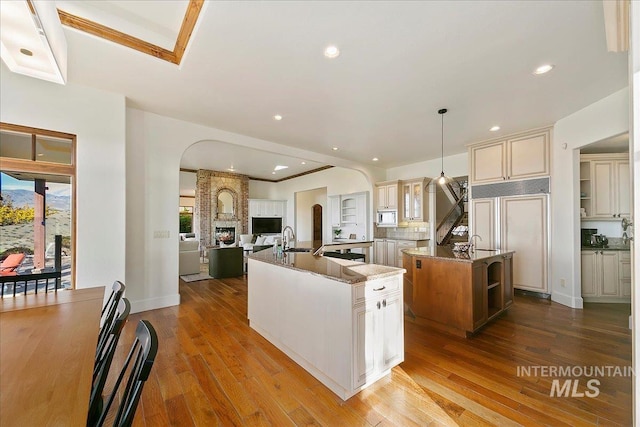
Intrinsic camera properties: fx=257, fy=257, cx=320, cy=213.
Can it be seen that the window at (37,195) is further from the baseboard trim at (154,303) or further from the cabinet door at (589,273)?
the cabinet door at (589,273)

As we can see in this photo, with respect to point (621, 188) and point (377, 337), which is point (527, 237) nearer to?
point (621, 188)

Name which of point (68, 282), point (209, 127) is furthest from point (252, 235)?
point (68, 282)

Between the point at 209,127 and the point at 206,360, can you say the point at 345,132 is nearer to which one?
the point at 209,127

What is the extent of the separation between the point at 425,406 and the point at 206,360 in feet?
6.13

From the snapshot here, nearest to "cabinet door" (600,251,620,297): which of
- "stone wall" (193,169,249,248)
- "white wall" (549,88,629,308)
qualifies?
"white wall" (549,88,629,308)

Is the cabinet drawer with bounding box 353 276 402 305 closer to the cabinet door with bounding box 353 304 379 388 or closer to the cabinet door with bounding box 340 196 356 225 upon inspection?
the cabinet door with bounding box 353 304 379 388

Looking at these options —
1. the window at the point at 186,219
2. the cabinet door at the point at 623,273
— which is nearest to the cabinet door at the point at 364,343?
the cabinet door at the point at 623,273

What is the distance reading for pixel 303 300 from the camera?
7.37ft

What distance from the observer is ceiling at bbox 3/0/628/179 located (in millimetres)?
1947

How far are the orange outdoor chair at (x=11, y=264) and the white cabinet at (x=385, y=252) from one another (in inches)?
248

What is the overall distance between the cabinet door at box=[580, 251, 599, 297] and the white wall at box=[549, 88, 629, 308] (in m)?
0.42

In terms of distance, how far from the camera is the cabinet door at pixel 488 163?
15.5ft

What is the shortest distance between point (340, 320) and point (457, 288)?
1.72 meters

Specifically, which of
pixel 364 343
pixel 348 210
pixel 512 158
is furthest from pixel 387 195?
pixel 364 343
